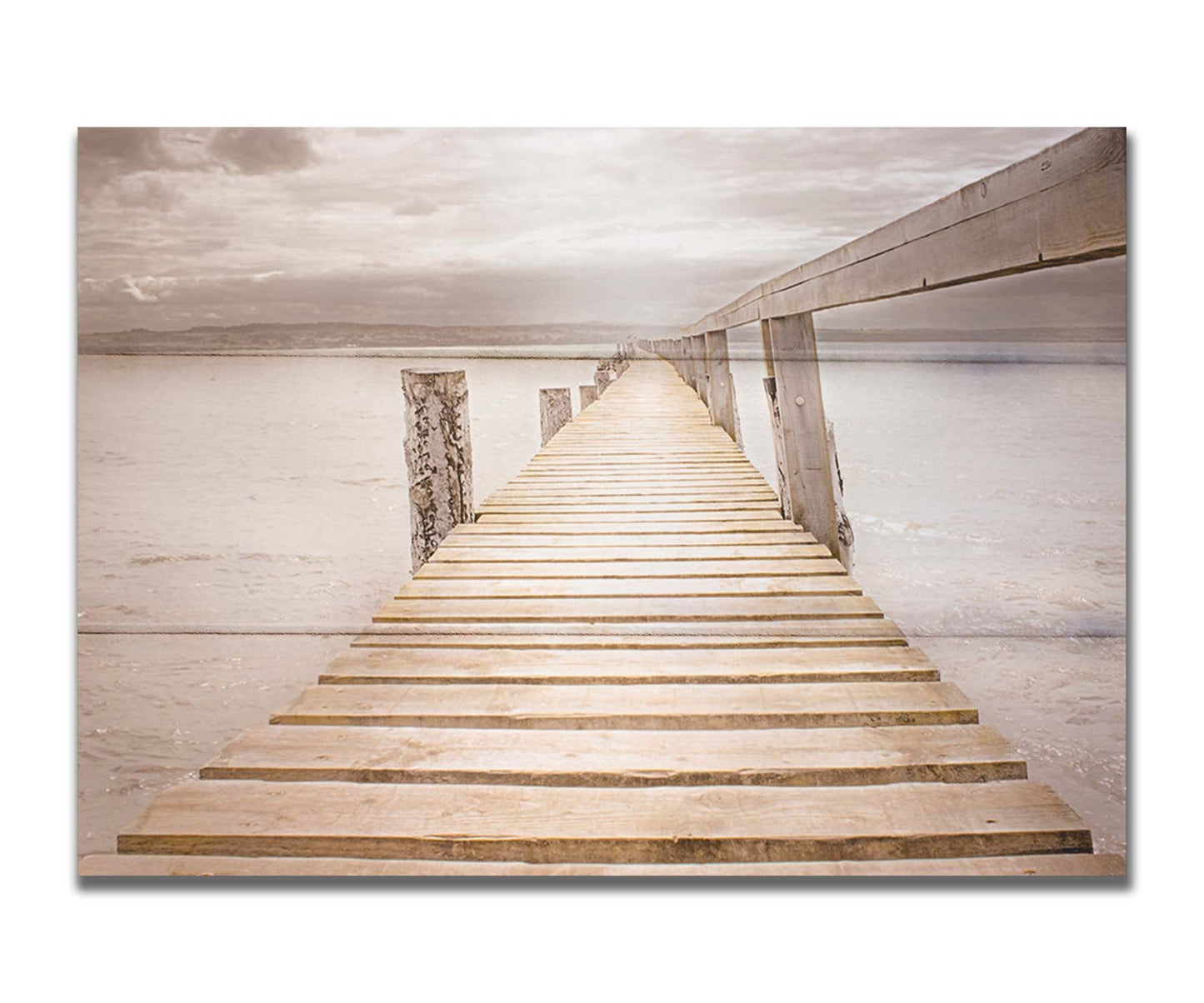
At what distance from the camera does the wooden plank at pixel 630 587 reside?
2500 mm

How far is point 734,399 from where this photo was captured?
5.07 metres

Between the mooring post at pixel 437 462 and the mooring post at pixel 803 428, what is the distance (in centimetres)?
96

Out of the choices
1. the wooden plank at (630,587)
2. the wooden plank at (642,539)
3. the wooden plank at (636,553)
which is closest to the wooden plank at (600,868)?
the wooden plank at (630,587)

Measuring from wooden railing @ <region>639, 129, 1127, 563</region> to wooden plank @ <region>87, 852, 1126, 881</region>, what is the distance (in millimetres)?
1035

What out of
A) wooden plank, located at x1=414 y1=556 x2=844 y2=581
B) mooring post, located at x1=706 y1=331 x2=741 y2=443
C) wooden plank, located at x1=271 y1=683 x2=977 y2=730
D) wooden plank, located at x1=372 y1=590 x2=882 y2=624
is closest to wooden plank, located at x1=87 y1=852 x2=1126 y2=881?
wooden plank, located at x1=271 y1=683 x2=977 y2=730

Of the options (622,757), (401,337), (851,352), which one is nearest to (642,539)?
(851,352)

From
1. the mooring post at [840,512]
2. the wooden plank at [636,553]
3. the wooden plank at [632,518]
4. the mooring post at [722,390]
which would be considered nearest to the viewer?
the wooden plank at [636,553]

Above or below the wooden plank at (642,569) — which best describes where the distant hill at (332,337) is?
above

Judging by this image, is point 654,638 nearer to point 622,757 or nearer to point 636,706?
point 636,706

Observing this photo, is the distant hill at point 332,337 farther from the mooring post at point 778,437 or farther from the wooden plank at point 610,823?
the wooden plank at point 610,823

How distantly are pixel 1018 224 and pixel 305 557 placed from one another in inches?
69.7
